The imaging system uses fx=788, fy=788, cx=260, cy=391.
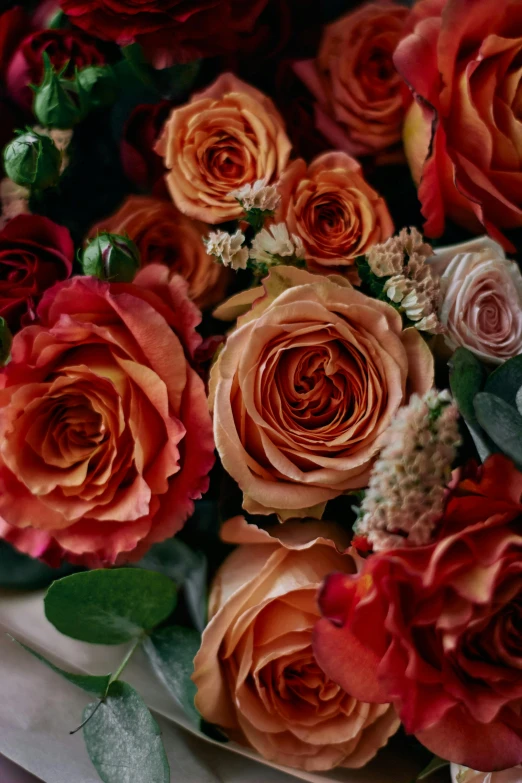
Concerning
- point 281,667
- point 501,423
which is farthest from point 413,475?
point 281,667

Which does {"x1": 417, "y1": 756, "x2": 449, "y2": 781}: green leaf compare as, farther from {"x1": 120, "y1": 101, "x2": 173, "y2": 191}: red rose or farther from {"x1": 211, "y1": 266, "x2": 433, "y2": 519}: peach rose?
{"x1": 120, "y1": 101, "x2": 173, "y2": 191}: red rose

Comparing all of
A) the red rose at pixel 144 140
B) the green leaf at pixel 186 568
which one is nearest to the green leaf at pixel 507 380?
the green leaf at pixel 186 568

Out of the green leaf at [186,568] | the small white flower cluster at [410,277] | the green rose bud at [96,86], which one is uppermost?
the green rose bud at [96,86]

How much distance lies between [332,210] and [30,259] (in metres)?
0.26

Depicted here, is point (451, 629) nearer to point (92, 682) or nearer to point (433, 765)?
point (433, 765)

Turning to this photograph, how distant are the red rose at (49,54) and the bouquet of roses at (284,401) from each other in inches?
0.7

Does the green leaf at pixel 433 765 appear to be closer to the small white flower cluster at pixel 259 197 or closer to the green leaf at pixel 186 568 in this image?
the green leaf at pixel 186 568

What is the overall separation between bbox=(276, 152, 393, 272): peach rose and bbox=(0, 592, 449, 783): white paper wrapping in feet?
1.19

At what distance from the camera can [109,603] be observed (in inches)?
22.6

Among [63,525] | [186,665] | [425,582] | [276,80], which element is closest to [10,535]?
[63,525]

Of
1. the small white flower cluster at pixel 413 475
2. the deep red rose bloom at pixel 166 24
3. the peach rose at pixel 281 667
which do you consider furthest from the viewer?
the deep red rose bloom at pixel 166 24

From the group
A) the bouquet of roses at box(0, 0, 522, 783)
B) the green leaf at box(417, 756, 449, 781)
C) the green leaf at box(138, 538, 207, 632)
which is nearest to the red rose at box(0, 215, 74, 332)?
the bouquet of roses at box(0, 0, 522, 783)

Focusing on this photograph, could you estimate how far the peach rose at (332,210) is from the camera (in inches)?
25.1

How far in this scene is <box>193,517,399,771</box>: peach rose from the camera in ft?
1.78
